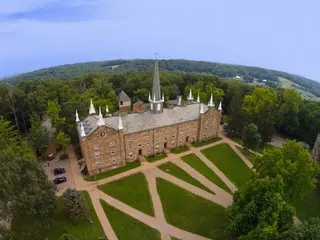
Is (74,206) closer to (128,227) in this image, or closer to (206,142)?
(128,227)

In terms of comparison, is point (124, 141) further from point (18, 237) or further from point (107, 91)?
point (107, 91)

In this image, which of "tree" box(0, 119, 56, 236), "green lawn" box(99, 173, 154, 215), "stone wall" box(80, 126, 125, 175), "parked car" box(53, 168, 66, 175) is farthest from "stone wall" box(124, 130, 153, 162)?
"tree" box(0, 119, 56, 236)

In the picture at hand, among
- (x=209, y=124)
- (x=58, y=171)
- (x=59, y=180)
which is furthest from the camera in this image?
(x=209, y=124)

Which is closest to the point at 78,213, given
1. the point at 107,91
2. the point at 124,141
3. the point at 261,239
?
the point at 124,141

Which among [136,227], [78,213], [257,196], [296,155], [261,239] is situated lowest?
[136,227]

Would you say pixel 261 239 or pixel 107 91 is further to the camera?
pixel 107 91

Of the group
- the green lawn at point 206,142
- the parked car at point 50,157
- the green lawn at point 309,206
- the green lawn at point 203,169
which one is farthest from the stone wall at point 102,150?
the green lawn at point 309,206

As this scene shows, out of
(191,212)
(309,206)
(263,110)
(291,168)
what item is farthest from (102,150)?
(263,110)
